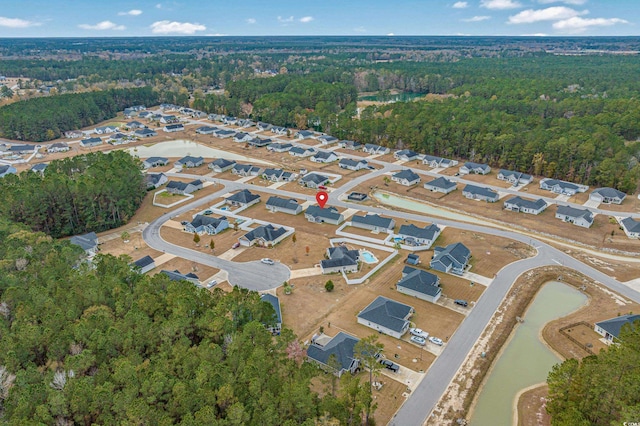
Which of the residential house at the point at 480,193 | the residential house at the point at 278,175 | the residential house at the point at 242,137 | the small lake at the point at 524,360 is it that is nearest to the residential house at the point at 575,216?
the residential house at the point at 480,193

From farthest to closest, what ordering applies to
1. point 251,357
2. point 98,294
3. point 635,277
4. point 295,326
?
1. point 635,277
2. point 295,326
3. point 98,294
4. point 251,357

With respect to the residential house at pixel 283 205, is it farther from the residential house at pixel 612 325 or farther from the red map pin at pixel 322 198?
the residential house at pixel 612 325

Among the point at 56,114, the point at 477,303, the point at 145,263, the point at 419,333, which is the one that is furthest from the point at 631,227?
the point at 56,114

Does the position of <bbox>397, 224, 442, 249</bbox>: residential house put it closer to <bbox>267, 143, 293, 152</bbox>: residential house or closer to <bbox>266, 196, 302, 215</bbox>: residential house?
<bbox>266, 196, 302, 215</bbox>: residential house

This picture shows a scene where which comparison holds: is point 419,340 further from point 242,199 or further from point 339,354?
point 242,199

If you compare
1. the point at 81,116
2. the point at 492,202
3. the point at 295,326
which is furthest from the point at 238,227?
the point at 81,116

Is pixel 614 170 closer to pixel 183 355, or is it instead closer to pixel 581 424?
pixel 581 424

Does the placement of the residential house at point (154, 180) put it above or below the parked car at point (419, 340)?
above
